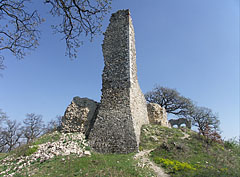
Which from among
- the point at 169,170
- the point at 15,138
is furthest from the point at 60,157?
the point at 15,138

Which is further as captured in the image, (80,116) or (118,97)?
(80,116)

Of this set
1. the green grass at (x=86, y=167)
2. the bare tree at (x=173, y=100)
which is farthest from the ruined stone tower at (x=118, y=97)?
the bare tree at (x=173, y=100)

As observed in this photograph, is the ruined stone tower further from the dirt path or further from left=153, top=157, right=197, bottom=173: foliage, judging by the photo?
left=153, top=157, right=197, bottom=173: foliage

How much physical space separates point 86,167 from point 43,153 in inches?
118

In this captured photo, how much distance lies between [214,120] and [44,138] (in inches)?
959

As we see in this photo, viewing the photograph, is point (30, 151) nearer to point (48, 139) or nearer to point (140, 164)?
point (48, 139)

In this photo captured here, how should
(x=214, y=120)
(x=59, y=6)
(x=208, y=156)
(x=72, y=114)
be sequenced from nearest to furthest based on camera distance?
(x=59, y=6) → (x=208, y=156) → (x=72, y=114) → (x=214, y=120)

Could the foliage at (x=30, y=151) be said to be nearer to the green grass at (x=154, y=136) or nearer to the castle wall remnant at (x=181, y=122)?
the green grass at (x=154, y=136)

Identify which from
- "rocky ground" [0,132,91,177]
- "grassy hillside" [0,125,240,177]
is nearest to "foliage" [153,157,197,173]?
"grassy hillside" [0,125,240,177]

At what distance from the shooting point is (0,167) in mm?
7312

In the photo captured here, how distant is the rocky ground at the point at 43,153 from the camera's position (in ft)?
22.6

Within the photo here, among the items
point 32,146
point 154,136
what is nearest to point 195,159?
point 154,136

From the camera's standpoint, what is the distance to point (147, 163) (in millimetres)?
7105

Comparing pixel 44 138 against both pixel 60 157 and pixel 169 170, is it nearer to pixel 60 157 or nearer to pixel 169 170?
pixel 60 157
